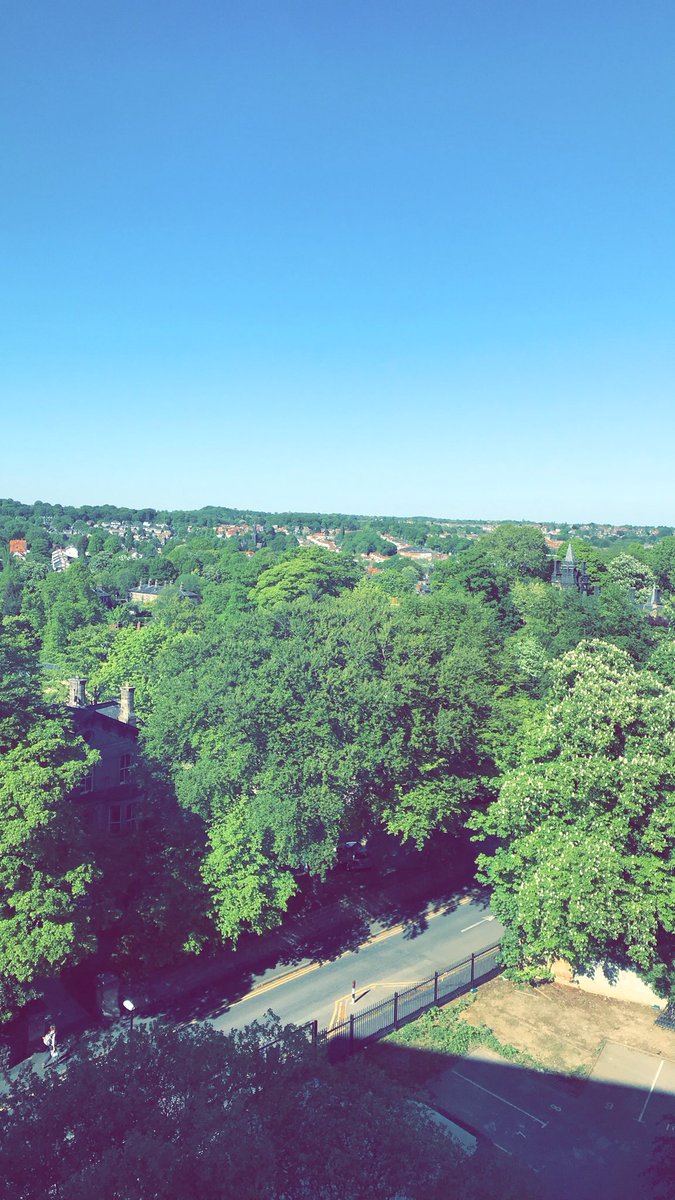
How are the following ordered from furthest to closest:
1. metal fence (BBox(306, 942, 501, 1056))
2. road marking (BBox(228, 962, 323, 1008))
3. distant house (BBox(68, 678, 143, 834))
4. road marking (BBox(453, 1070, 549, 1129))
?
1. distant house (BBox(68, 678, 143, 834))
2. road marking (BBox(228, 962, 323, 1008))
3. metal fence (BBox(306, 942, 501, 1056))
4. road marking (BBox(453, 1070, 549, 1129))

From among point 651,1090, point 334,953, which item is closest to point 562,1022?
point 651,1090

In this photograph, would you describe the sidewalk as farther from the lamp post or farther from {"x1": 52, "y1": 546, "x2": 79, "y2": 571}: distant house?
{"x1": 52, "y1": 546, "x2": 79, "y2": 571}: distant house

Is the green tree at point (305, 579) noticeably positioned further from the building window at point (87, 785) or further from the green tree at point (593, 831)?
the green tree at point (593, 831)

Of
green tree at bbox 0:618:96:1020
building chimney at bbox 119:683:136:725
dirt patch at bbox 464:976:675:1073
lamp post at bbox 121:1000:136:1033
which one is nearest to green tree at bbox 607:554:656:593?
building chimney at bbox 119:683:136:725

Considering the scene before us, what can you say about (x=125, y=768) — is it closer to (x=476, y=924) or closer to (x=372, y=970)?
(x=372, y=970)

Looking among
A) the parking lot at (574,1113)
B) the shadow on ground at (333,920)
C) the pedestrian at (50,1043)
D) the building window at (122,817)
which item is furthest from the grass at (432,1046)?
the building window at (122,817)

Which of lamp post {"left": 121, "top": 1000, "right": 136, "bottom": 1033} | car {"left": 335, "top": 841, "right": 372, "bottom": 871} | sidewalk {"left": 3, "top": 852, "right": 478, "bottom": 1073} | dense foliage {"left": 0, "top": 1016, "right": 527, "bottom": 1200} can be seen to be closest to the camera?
dense foliage {"left": 0, "top": 1016, "right": 527, "bottom": 1200}

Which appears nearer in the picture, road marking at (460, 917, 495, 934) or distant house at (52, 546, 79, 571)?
road marking at (460, 917, 495, 934)
